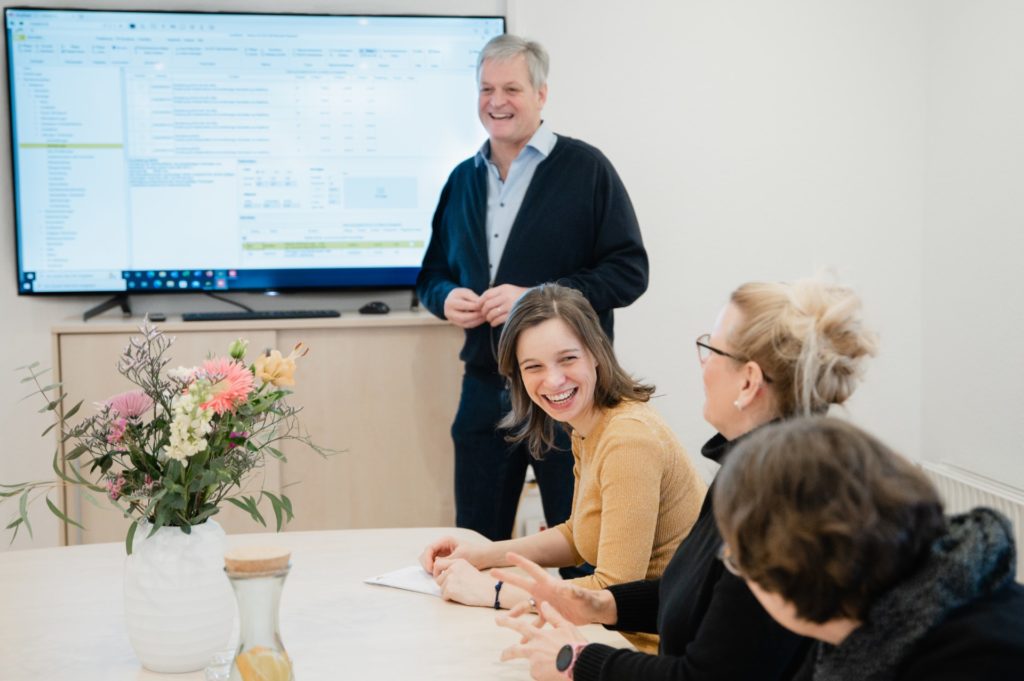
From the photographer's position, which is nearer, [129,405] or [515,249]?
[129,405]

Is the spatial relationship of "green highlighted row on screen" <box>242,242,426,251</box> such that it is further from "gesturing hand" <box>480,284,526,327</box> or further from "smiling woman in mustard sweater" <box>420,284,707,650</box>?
"smiling woman in mustard sweater" <box>420,284,707,650</box>

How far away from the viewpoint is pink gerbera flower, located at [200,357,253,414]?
1.45m

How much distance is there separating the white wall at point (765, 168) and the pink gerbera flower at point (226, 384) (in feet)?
7.39

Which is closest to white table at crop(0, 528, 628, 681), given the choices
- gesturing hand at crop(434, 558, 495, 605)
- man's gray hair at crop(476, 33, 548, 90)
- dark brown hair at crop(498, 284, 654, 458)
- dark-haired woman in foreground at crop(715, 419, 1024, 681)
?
gesturing hand at crop(434, 558, 495, 605)

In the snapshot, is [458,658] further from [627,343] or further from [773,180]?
[773,180]

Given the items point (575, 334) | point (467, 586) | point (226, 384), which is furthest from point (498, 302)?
point (226, 384)

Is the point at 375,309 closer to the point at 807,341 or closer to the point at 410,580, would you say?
the point at 410,580

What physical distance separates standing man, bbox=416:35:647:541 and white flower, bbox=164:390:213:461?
1.55 metres

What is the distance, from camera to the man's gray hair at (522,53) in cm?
299

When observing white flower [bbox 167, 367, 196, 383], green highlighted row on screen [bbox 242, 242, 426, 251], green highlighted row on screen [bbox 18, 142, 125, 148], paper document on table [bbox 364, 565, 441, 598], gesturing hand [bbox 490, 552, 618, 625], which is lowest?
paper document on table [bbox 364, 565, 441, 598]

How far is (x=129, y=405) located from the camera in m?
1.47

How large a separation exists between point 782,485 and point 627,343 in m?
2.80

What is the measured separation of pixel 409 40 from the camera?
3580mm

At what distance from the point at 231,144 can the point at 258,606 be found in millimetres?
2547
